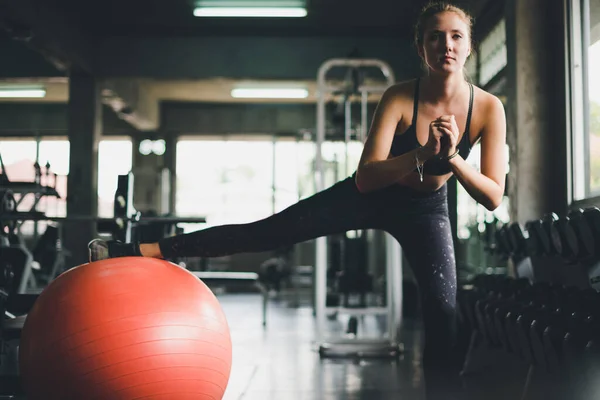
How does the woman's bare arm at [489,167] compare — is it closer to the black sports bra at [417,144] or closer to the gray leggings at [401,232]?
the black sports bra at [417,144]

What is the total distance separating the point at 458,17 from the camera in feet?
5.24

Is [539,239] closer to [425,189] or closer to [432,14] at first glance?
[425,189]

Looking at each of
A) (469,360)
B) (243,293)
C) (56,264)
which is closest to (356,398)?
(469,360)

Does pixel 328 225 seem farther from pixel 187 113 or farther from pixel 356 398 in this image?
pixel 187 113

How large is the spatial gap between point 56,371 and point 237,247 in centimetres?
57

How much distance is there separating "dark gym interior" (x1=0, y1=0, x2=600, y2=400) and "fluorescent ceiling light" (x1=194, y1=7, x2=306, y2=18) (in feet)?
0.31

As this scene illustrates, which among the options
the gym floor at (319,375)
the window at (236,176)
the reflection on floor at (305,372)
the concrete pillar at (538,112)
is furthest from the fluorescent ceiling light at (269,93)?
the concrete pillar at (538,112)

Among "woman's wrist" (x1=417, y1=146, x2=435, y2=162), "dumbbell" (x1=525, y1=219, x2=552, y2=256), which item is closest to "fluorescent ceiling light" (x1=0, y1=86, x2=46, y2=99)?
"dumbbell" (x1=525, y1=219, x2=552, y2=256)

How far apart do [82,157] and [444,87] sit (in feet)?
19.7

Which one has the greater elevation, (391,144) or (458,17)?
(458,17)

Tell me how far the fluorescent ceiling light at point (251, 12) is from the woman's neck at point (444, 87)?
4.85 metres

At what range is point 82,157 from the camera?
277 inches

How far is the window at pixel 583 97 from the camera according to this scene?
3.12m

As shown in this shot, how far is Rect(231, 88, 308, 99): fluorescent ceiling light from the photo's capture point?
9352 millimetres
